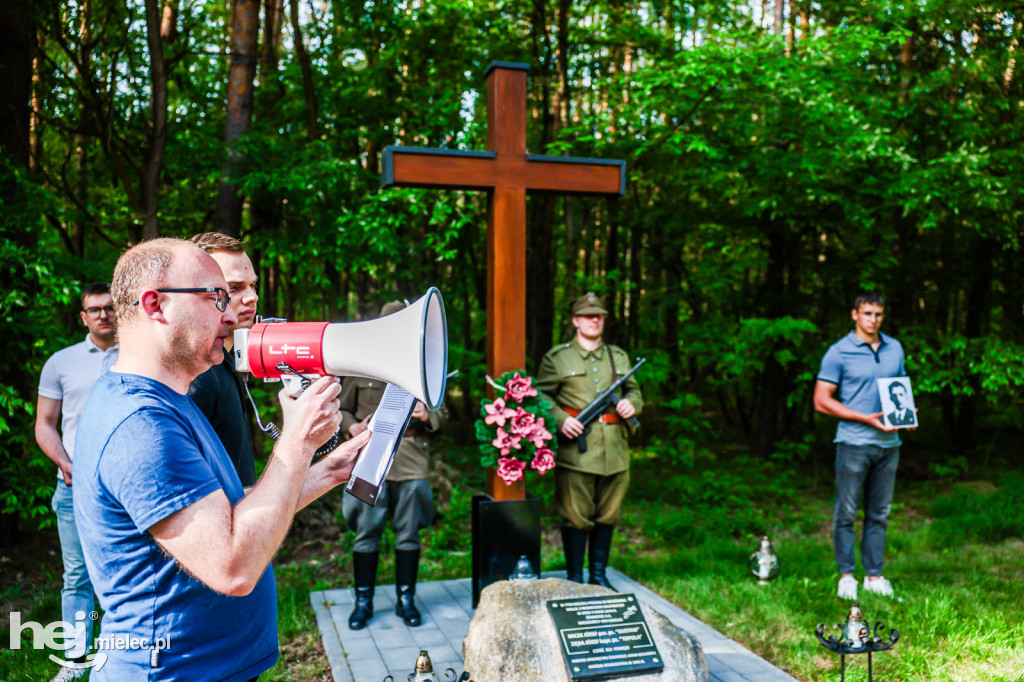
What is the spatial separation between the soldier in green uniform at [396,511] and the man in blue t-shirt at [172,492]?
9.37 feet

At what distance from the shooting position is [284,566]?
20.6 feet

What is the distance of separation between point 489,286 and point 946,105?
21.5 ft

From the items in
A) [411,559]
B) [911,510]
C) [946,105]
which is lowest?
A: [911,510]

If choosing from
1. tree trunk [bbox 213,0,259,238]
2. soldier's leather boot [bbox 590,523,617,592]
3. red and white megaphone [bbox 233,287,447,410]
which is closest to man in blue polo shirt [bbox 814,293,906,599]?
soldier's leather boot [bbox 590,523,617,592]

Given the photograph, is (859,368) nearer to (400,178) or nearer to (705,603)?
(705,603)

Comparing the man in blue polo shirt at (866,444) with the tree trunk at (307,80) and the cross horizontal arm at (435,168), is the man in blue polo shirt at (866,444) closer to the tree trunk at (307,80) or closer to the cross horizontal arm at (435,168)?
the cross horizontal arm at (435,168)

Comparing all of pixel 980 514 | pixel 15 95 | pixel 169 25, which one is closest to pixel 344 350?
pixel 15 95

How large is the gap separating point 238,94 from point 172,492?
670 centimetres

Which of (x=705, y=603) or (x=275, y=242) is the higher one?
(x=275, y=242)

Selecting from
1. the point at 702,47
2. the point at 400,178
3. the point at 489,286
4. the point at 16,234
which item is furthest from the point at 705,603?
the point at 16,234

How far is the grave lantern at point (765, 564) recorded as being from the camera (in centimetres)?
540

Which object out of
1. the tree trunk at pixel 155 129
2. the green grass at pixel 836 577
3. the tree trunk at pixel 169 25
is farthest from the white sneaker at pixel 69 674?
the tree trunk at pixel 169 25

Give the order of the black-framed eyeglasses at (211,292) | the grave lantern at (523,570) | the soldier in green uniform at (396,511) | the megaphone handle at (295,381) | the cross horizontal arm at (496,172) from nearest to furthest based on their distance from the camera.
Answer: the black-framed eyeglasses at (211,292), the megaphone handle at (295,381), the grave lantern at (523,570), the soldier in green uniform at (396,511), the cross horizontal arm at (496,172)

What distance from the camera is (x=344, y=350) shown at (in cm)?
189
